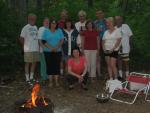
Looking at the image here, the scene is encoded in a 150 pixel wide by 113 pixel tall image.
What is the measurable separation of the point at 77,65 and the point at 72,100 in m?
1.37

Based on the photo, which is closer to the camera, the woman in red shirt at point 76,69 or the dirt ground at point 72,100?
the dirt ground at point 72,100

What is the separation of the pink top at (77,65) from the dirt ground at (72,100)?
0.50m

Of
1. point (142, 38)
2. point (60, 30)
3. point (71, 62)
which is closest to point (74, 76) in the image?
point (71, 62)

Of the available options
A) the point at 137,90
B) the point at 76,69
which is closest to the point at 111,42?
the point at 76,69

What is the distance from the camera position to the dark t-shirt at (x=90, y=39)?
41.5 feet

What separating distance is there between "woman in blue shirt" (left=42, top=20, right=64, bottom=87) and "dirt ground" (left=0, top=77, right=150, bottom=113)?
625mm

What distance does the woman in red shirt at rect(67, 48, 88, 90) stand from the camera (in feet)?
40.0

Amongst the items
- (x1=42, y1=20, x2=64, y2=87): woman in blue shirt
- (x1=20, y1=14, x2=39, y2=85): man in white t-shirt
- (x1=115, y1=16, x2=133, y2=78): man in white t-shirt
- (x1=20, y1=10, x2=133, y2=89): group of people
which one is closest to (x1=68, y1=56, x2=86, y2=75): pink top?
(x1=20, y1=10, x2=133, y2=89): group of people

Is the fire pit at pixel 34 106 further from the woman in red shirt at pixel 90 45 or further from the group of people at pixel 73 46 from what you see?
the woman in red shirt at pixel 90 45

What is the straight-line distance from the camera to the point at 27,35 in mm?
12422

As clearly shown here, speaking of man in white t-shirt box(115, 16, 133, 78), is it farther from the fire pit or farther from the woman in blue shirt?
the fire pit

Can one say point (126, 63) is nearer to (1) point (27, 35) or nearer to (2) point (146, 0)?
(1) point (27, 35)

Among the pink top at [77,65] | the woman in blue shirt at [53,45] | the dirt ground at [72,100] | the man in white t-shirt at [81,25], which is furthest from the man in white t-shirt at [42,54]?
the man in white t-shirt at [81,25]

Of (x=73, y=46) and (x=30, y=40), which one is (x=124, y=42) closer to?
(x=73, y=46)
